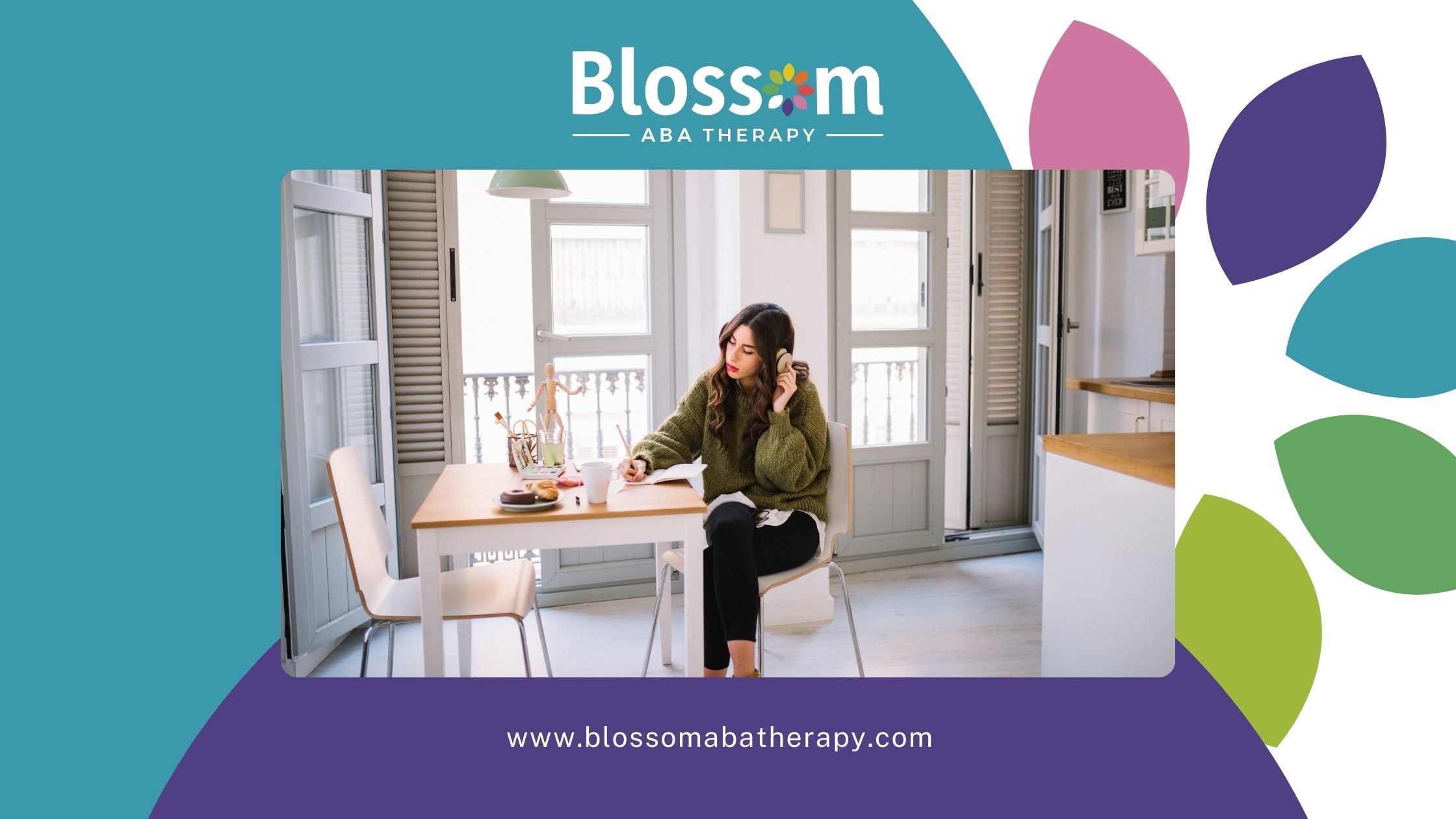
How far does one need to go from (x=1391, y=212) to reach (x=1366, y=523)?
473 millimetres

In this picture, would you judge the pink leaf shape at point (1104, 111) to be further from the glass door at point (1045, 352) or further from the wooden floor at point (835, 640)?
the wooden floor at point (835, 640)

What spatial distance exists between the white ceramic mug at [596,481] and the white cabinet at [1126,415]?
2.69 feet

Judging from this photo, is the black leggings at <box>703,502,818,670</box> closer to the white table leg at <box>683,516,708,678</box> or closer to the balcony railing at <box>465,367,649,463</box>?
the white table leg at <box>683,516,708,678</box>

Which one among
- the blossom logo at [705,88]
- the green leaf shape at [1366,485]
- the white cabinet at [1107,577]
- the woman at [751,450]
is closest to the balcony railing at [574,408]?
the woman at [751,450]

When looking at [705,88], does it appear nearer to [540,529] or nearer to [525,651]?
[540,529]

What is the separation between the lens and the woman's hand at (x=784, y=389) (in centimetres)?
140

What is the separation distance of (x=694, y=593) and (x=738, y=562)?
0.46 feet

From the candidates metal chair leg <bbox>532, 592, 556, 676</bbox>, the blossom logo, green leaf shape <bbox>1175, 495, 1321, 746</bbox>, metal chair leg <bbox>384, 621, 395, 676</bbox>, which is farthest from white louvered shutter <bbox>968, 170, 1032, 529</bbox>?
metal chair leg <bbox>384, 621, 395, 676</bbox>

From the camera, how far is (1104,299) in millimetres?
1334

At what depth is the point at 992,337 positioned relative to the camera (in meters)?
1.45

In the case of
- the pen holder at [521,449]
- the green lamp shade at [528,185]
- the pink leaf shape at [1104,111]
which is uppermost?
the pink leaf shape at [1104,111]

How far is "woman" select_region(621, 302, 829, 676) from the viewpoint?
1.40m

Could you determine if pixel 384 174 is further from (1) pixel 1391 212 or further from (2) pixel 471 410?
(1) pixel 1391 212

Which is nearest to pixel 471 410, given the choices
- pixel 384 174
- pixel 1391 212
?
pixel 384 174
